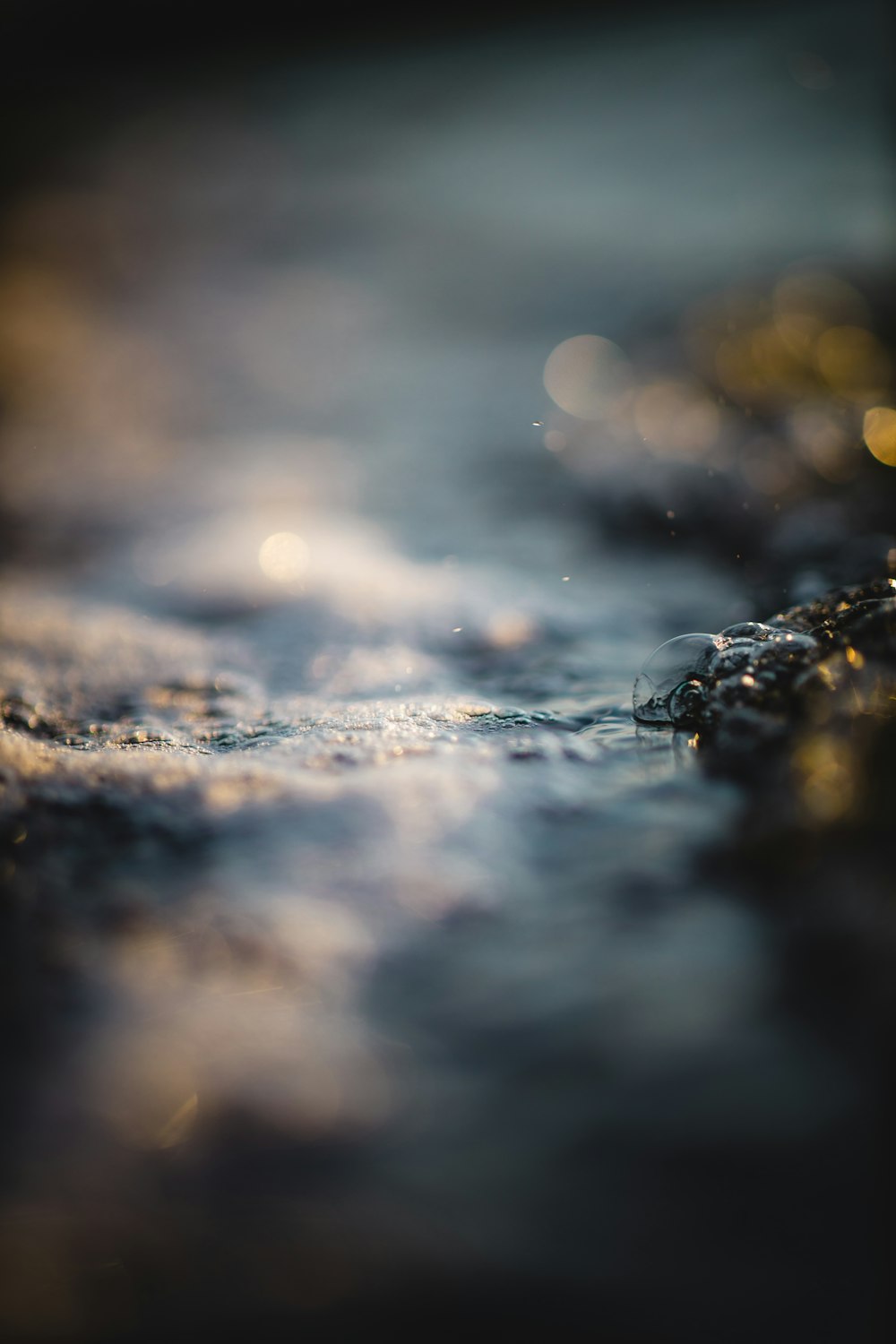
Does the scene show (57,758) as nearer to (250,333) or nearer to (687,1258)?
(687,1258)

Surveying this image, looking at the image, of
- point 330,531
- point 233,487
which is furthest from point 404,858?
point 233,487

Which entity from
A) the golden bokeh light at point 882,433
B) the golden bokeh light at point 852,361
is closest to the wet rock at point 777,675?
the golden bokeh light at point 882,433

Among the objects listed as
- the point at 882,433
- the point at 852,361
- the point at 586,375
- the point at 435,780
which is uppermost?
the point at 586,375

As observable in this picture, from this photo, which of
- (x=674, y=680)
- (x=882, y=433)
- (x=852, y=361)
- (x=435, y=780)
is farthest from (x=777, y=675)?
(x=852, y=361)

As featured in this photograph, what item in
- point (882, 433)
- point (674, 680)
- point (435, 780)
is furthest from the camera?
point (882, 433)

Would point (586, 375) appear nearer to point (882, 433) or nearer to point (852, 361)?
point (852, 361)

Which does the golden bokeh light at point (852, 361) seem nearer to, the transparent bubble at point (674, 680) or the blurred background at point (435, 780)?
the blurred background at point (435, 780)
